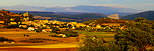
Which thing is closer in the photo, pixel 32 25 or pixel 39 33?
pixel 39 33

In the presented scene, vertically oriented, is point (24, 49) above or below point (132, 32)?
below

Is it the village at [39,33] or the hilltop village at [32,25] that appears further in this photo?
the hilltop village at [32,25]

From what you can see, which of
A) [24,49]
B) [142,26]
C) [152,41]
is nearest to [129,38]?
[152,41]

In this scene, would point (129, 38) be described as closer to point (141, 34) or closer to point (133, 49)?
point (141, 34)

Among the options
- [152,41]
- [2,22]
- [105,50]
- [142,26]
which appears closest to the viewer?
[105,50]

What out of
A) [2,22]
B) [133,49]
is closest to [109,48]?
[133,49]

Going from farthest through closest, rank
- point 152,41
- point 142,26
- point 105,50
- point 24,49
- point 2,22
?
point 2,22
point 24,49
point 142,26
point 152,41
point 105,50

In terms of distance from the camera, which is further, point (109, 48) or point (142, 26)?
point (142, 26)

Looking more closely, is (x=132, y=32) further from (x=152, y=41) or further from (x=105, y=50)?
(x=105, y=50)

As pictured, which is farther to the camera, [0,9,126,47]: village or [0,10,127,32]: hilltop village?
[0,10,127,32]: hilltop village
